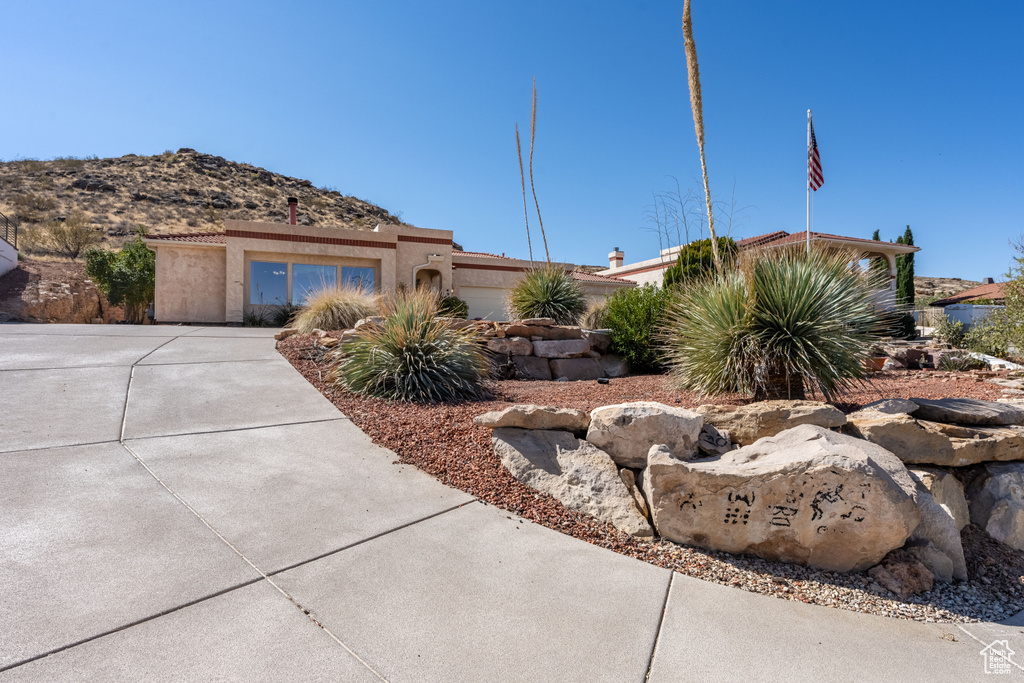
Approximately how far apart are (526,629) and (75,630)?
77.7 inches

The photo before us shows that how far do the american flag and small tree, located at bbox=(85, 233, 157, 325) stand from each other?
871 inches

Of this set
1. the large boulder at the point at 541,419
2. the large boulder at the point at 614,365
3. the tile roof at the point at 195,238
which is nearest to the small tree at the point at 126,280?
the tile roof at the point at 195,238

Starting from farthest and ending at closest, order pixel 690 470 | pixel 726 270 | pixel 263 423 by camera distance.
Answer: pixel 726 270 → pixel 263 423 → pixel 690 470

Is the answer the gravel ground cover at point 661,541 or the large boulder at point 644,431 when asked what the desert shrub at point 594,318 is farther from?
the large boulder at point 644,431

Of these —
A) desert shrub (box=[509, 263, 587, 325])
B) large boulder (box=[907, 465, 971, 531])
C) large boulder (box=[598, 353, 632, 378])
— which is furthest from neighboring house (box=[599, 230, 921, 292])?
large boulder (box=[907, 465, 971, 531])

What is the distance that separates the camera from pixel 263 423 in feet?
17.5

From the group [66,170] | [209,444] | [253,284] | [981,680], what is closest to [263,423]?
[209,444]

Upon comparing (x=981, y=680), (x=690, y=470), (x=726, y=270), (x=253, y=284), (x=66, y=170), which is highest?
(x=66, y=170)

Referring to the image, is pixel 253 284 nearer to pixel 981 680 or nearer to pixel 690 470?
pixel 690 470

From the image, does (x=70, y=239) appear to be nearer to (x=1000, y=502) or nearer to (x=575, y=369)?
(x=575, y=369)

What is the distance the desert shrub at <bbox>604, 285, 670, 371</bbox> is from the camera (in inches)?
392

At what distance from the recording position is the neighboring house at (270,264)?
19938 millimetres

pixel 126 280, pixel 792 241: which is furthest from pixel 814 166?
pixel 126 280

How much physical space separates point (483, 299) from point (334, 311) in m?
13.2
